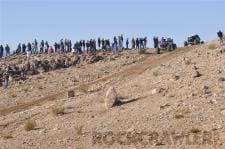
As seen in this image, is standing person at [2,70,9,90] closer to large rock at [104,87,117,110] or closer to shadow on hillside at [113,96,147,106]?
shadow on hillside at [113,96,147,106]

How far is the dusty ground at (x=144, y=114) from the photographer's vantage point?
1035 inches

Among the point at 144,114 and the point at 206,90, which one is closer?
the point at 144,114

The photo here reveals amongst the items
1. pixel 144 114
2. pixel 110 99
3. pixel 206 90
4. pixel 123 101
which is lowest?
pixel 144 114

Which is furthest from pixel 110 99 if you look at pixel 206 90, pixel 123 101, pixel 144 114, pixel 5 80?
pixel 5 80

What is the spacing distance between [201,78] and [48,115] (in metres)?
8.70

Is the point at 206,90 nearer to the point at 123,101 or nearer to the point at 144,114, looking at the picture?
the point at 144,114

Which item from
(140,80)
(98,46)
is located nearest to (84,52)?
(98,46)

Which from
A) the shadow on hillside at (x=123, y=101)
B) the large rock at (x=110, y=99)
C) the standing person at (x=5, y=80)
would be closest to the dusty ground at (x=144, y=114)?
the shadow on hillside at (x=123, y=101)

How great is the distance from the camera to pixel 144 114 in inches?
1158

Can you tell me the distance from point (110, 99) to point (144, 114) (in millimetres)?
3515

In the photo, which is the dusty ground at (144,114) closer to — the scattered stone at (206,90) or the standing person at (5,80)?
the scattered stone at (206,90)

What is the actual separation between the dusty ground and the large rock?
35cm

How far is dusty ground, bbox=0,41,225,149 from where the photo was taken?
2630cm

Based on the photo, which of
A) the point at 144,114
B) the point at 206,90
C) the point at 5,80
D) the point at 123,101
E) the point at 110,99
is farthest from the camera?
the point at 5,80
